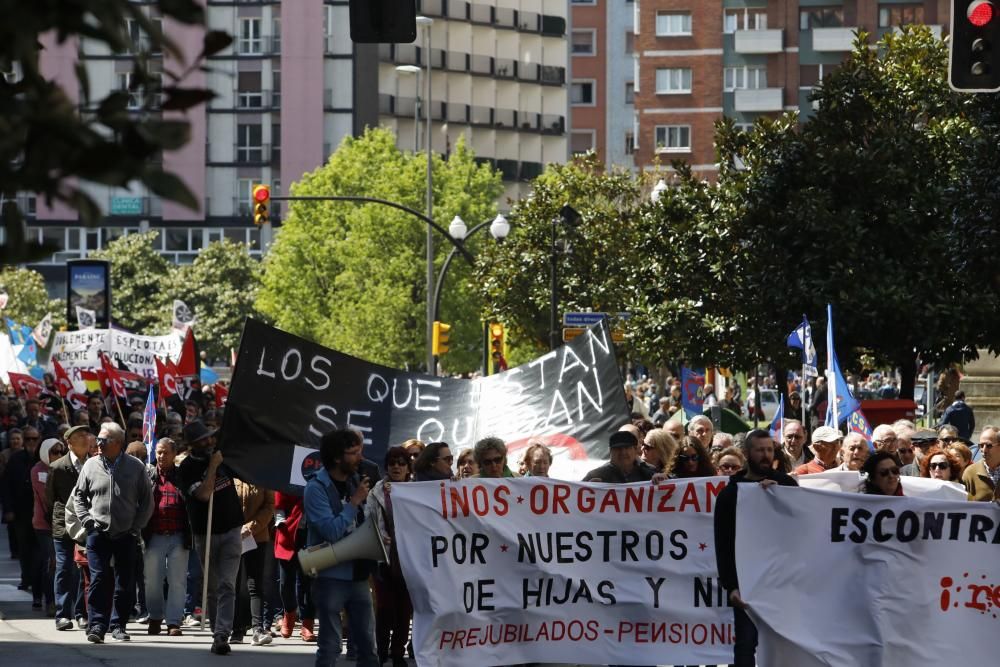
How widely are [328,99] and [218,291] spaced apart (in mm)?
12230

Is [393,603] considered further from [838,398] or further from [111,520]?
[838,398]

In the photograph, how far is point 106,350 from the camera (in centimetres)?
3550

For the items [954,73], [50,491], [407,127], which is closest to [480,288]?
[50,491]

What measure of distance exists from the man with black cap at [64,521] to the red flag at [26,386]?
49.4ft

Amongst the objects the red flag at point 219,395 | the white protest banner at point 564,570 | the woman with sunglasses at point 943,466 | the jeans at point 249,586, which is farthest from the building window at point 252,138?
A: the white protest banner at point 564,570

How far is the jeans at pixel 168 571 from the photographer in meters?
14.6

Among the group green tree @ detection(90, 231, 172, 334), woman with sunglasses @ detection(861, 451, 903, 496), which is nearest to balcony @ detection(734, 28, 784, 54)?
green tree @ detection(90, 231, 172, 334)

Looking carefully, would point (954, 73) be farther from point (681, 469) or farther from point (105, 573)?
point (105, 573)

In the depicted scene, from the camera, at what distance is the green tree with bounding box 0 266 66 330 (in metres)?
95.0

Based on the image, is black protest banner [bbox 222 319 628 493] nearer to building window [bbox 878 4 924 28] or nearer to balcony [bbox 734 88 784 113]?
building window [bbox 878 4 924 28]

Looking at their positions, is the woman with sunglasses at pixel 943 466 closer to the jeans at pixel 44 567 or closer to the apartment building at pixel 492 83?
the jeans at pixel 44 567

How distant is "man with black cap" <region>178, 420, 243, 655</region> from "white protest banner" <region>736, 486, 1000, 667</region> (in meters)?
4.73

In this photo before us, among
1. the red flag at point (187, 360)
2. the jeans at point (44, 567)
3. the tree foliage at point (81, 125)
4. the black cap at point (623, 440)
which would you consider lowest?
the jeans at point (44, 567)

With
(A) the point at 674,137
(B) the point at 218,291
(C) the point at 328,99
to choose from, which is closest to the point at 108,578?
(A) the point at 674,137
